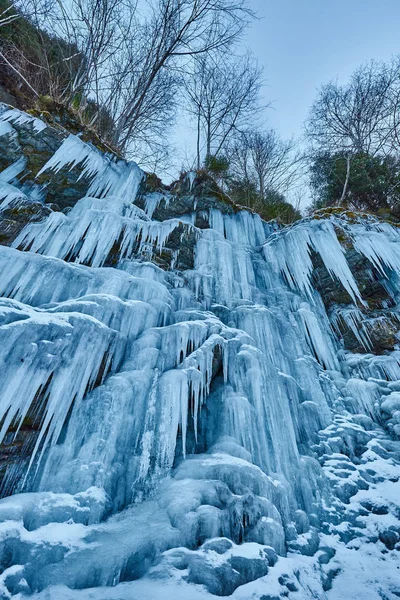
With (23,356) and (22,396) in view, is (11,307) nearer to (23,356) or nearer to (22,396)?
(23,356)

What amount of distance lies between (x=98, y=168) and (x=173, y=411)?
6.77 metres

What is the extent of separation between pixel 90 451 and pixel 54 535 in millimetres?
758

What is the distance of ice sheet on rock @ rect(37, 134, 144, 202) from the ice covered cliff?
0.16 ft

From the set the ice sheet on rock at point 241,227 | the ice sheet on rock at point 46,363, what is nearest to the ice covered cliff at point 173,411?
the ice sheet on rock at point 46,363

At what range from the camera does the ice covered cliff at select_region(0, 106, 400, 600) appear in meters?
2.64

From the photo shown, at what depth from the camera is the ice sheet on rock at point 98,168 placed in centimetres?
756

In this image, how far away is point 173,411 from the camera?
3.79m

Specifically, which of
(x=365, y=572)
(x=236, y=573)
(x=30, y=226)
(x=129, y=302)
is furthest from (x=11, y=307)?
(x=365, y=572)

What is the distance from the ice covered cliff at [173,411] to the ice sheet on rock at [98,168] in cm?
5

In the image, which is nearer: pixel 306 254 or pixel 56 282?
pixel 56 282

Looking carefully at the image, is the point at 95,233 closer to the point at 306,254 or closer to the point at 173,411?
the point at 173,411

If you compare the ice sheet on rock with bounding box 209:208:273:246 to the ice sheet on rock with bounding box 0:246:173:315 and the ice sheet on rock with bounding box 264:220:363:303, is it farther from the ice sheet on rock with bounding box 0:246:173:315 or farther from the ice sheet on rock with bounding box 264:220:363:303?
the ice sheet on rock with bounding box 0:246:173:315

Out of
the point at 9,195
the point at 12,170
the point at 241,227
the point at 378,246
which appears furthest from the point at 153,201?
the point at 378,246

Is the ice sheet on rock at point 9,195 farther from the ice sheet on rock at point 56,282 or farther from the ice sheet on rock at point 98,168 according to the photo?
the ice sheet on rock at point 56,282
